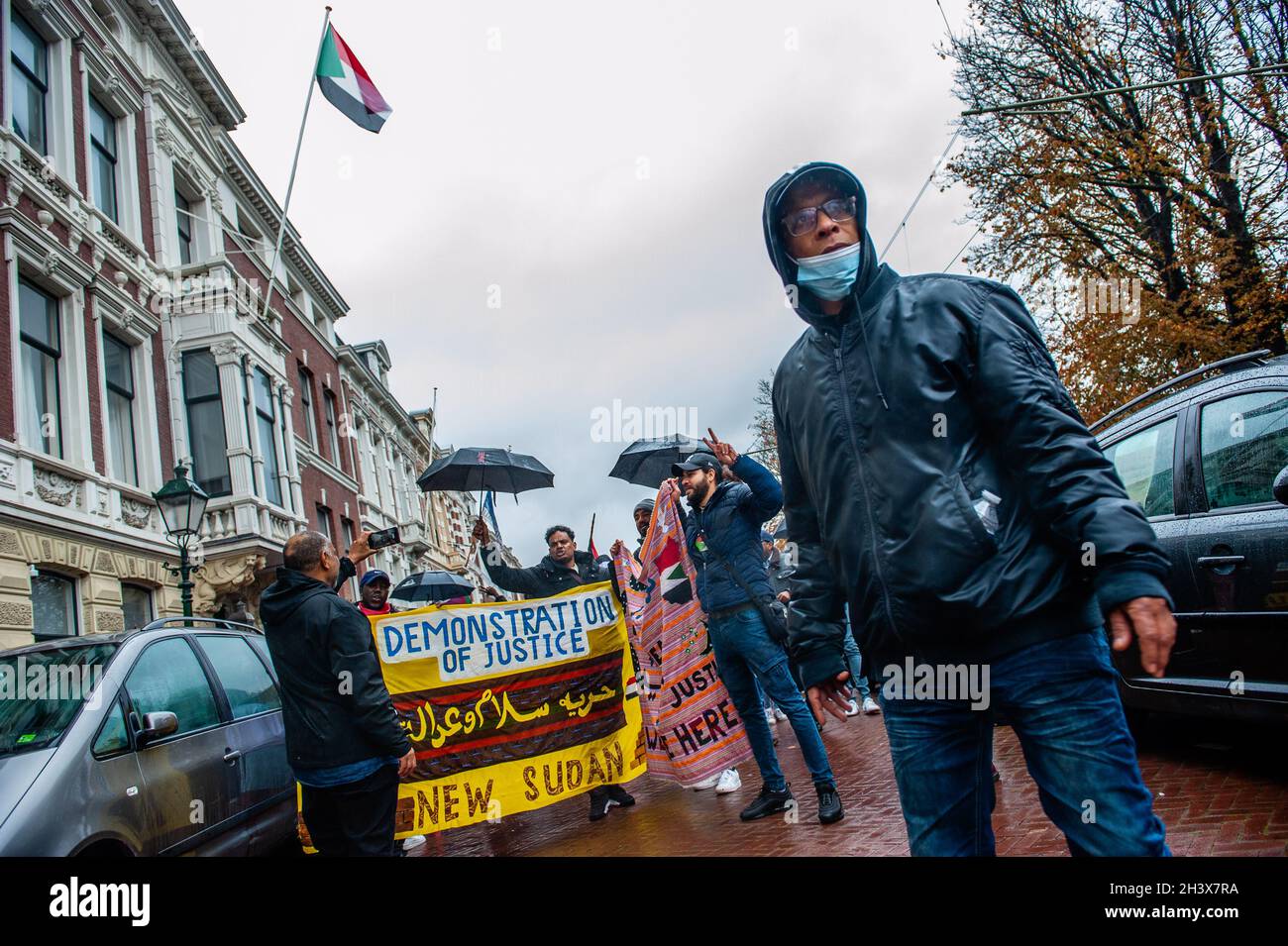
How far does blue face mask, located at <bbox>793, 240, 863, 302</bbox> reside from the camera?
2.30 m

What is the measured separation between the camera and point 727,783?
5.98 metres

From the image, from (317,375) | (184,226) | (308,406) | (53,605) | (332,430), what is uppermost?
(184,226)

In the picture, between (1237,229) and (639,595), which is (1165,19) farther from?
(639,595)

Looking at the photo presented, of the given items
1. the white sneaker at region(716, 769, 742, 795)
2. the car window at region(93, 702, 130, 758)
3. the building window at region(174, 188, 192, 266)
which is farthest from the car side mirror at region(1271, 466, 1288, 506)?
the building window at region(174, 188, 192, 266)

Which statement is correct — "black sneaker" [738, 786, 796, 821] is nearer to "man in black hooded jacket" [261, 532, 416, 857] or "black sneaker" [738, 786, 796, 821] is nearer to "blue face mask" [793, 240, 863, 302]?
"man in black hooded jacket" [261, 532, 416, 857]

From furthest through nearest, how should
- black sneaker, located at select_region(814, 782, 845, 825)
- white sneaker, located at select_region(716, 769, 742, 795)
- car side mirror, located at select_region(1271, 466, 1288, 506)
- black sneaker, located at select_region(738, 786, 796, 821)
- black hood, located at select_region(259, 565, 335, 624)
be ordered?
white sneaker, located at select_region(716, 769, 742, 795)
black sneaker, located at select_region(738, 786, 796, 821)
black sneaker, located at select_region(814, 782, 845, 825)
black hood, located at select_region(259, 565, 335, 624)
car side mirror, located at select_region(1271, 466, 1288, 506)

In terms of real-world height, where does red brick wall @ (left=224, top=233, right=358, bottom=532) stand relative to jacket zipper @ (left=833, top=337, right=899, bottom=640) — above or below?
above

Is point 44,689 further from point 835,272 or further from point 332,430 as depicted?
point 332,430

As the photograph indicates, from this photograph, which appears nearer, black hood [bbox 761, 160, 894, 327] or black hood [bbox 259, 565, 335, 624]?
black hood [bbox 761, 160, 894, 327]

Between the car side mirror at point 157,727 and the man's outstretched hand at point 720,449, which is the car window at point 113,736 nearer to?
the car side mirror at point 157,727

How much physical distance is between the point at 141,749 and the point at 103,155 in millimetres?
15468

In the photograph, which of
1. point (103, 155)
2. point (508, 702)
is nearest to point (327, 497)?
point (103, 155)

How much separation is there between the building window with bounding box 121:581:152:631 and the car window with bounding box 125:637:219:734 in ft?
32.1

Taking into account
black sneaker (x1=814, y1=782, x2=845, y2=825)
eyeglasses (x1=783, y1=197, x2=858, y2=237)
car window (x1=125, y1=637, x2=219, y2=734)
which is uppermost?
eyeglasses (x1=783, y1=197, x2=858, y2=237)
